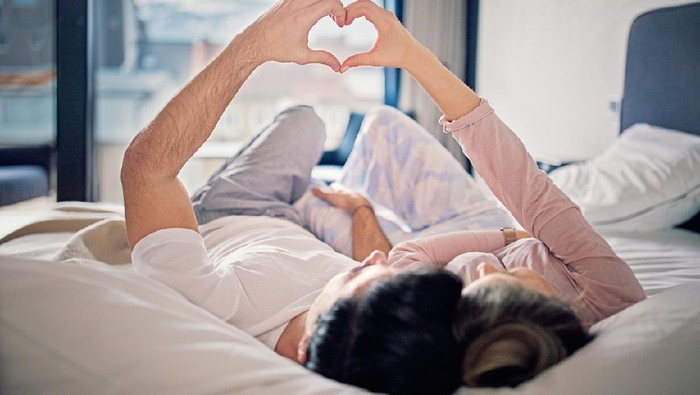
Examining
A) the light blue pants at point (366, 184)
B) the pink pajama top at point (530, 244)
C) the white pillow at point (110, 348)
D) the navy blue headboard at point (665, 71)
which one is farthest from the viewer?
the navy blue headboard at point (665, 71)

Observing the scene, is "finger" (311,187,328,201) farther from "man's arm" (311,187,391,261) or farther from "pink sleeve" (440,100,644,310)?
"pink sleeve" (440,100,644,310)

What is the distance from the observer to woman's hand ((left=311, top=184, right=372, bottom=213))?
189 cm

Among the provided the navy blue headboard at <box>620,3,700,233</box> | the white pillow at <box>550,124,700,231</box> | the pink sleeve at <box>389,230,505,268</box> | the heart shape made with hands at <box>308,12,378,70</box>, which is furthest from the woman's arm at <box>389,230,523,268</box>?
the heart shape made with hands at <box>308,12,378,70</box>

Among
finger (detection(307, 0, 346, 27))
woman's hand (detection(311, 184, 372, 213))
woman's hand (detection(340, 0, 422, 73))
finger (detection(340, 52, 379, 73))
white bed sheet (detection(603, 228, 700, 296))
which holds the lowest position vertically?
white bed sheet (detection(603, 228, 700, 296))

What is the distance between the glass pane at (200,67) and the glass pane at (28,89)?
0.47 m

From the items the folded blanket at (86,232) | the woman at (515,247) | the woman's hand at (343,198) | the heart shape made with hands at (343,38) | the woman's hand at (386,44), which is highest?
the heart shape made with hands at (343,38)

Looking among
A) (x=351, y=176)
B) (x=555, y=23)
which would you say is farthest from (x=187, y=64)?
(x=351, y=176)

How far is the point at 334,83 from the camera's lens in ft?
18.7

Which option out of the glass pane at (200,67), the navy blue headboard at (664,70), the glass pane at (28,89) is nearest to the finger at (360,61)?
the navy blue headboard at (664,70)

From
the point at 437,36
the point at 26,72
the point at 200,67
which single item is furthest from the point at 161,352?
the point at 200,67

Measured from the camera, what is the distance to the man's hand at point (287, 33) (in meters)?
1.23

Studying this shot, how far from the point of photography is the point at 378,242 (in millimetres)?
1742

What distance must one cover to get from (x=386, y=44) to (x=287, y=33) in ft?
0.65

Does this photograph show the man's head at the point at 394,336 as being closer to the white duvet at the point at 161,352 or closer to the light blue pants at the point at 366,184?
the white duvet at the point at 161,352
